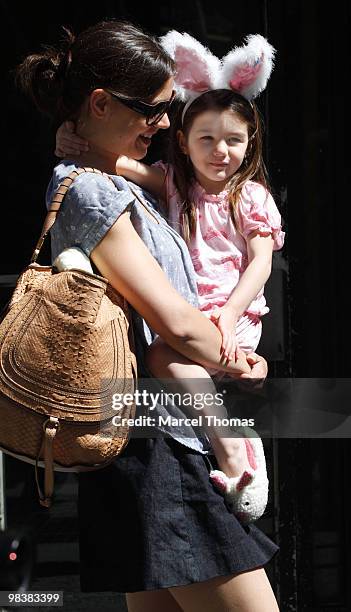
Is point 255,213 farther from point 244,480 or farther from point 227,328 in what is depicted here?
point 244,480

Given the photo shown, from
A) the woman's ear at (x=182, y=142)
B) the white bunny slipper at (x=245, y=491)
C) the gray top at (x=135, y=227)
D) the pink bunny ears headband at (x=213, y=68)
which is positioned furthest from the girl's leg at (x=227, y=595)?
the pink bunny ears headband at (x=213, y=68)

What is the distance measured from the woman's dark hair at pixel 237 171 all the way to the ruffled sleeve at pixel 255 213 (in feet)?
0.07

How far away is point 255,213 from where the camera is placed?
2676 millimetres

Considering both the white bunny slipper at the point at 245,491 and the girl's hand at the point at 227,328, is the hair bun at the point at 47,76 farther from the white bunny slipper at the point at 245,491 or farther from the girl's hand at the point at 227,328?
the white bunny slipper at the point at 245,491

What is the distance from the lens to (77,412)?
212 cm

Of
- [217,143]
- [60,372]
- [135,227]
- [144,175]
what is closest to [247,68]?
[217,143]

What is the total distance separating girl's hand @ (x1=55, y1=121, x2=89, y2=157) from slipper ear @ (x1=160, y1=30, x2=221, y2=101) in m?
0.45

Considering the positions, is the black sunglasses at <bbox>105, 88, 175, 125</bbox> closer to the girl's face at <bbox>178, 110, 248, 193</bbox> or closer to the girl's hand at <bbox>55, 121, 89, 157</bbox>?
the girl's hand at <bbox>55, 121, 89, 157</bbox>

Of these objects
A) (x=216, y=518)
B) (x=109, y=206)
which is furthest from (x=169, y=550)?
(x=109, y=206)

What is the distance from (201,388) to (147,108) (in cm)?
63

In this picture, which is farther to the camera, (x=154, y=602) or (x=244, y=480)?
(x=154, y=602)

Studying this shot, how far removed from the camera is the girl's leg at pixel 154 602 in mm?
2455

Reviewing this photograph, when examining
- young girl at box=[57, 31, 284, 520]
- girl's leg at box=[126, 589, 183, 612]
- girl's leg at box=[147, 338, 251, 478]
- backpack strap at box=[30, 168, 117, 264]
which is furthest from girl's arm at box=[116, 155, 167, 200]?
girl's leg at box=[126, 589, 183, 612]

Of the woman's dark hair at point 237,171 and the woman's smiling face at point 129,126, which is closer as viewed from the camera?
the woman's smiling face at point 129,126
